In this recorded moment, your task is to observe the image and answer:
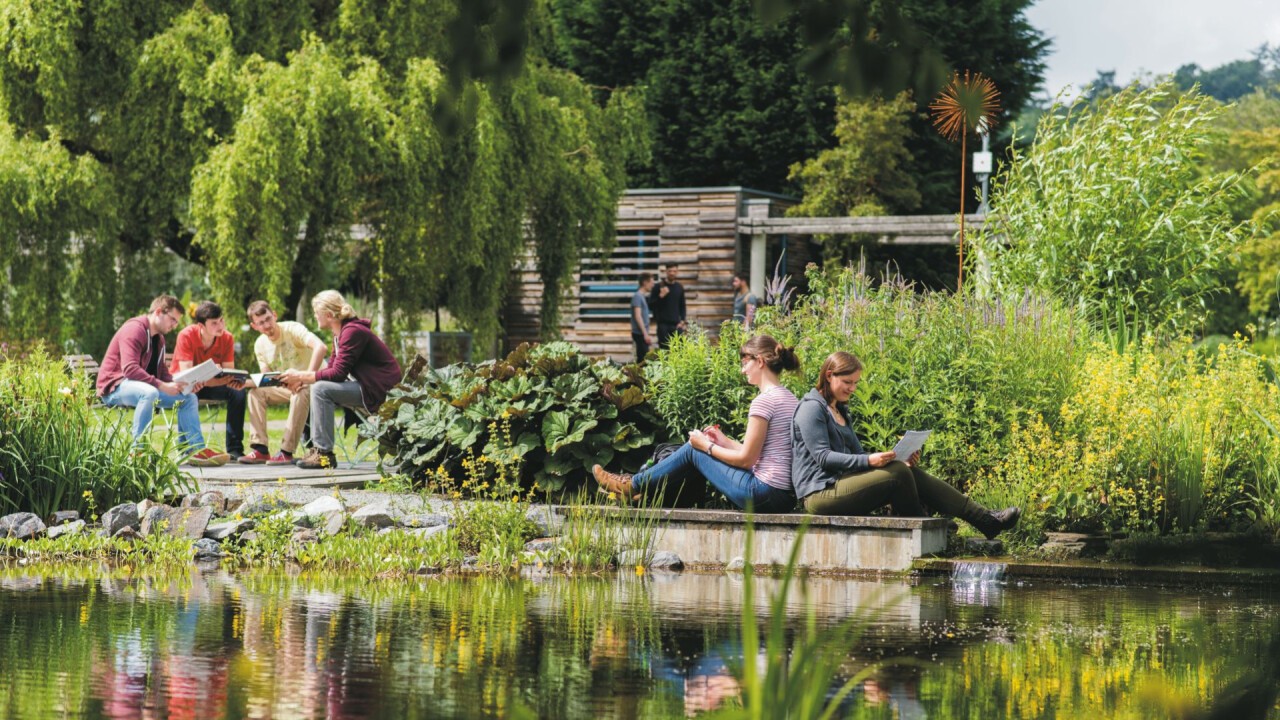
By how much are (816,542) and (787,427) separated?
0.64 metres

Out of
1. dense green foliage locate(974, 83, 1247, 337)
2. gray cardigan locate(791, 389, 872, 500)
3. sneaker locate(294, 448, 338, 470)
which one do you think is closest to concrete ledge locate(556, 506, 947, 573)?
gray cardigan locate(791, 389, 872, 500)

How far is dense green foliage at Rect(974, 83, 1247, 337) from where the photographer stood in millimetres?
13773

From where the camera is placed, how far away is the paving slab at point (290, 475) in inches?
414

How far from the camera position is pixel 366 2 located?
21.0 m

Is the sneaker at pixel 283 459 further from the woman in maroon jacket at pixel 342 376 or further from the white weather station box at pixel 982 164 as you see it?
the white weather station box at pixel 982 164

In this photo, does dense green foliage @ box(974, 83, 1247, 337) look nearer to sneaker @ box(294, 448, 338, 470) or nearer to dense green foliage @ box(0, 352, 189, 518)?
sneaker @ box(294, 448, 338, 470)

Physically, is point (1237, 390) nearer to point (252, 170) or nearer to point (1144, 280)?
point (1144, 280)

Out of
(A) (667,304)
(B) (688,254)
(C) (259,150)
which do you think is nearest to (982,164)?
(A) (667,304)

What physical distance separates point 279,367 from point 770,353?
5.67m

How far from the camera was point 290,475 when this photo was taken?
36.3 feet

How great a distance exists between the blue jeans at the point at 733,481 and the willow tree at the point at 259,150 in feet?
35.4

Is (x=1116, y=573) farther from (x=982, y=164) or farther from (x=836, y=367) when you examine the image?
(x=982, y=164)

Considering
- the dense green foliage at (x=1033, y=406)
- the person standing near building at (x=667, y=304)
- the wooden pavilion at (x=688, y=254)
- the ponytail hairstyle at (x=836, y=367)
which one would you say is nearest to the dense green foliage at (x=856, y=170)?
the wooden pavilion at (x=688, y=254)

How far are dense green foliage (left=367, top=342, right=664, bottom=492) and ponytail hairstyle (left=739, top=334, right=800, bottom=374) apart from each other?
1195 mm
